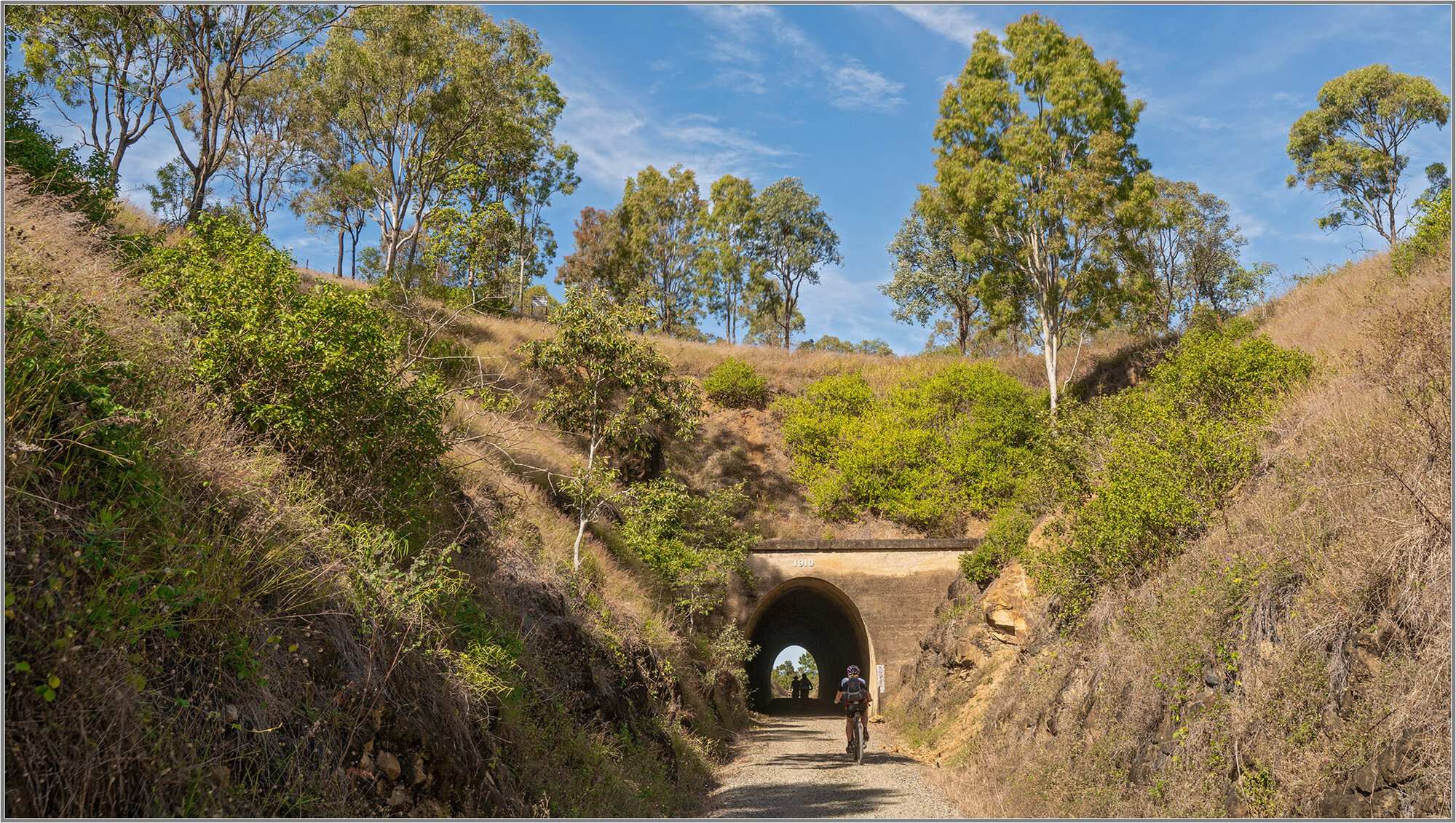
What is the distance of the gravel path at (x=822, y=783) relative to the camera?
9.17 meters

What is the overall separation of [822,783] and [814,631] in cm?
2277

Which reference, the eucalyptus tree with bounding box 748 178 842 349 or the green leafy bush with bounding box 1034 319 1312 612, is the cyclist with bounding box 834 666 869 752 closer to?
the green leafy bush with bounding box 1034 319 1312 612

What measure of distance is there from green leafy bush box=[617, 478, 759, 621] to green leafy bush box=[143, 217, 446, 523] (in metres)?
8.23

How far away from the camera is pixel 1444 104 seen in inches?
1136

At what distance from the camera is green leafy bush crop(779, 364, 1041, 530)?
2664 cm

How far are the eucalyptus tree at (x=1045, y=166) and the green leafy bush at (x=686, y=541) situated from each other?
1256 centimetres

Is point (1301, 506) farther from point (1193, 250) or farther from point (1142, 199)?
point (1193, 250)

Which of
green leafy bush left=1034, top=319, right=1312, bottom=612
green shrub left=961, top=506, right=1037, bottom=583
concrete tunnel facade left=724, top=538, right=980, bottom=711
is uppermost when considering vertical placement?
green leafy bush left=1034, top=319, right=1312, bottom=612

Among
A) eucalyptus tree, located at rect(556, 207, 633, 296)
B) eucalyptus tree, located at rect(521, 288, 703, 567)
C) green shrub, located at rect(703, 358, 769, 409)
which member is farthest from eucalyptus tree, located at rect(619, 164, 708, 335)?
eucalyptus tree, located at rect(521, 288, 703, 567)

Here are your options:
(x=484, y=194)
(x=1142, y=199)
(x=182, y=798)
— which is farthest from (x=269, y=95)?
(x=182, y=798)

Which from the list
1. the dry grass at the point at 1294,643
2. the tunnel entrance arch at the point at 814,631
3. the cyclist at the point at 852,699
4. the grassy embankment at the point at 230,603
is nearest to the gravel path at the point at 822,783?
the cyclist at the point at 852,699

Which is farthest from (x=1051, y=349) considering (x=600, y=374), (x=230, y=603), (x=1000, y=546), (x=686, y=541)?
(x=230, y=603)

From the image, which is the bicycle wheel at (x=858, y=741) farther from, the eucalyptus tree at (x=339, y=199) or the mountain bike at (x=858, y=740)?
the eucalyptus tree at (x=339, y=199)

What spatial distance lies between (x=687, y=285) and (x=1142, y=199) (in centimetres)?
3073
